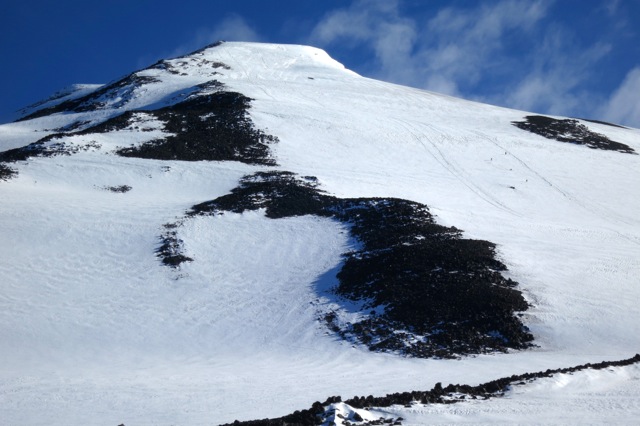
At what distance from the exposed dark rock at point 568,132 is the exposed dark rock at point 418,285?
1357 inches

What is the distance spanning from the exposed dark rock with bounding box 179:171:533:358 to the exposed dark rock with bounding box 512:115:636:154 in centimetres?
3446

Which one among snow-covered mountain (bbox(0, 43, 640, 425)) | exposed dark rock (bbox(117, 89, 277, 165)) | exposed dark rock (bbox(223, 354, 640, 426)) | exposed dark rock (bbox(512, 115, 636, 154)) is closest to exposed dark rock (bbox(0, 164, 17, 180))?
snow-covered mountain (bbox(0, 43, 640, 425))

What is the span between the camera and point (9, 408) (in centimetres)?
1384

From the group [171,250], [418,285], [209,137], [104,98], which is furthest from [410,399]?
[104,98]

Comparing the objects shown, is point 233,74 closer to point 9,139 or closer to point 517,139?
point 9,139

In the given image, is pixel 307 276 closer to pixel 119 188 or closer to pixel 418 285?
pixel 418 285

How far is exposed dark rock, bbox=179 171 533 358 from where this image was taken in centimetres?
1897

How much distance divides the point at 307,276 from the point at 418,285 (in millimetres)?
5573

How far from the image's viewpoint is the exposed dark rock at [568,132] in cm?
5624

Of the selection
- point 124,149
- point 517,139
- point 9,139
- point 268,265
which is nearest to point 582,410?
point 268,265

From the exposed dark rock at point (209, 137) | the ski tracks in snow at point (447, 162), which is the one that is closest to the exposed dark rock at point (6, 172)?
the exposed dark rock at point (209, 137)

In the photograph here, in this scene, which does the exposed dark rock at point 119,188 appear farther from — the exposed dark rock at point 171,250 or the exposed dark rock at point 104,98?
the exposed dark rock at point 104,98

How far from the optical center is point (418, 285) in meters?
22.2

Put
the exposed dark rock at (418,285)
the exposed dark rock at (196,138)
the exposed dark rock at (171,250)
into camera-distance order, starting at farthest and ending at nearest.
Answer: the exposed dark rock at (196,138), the exposed dark rock at (171,250), the exposed dark rock at (418,285)
